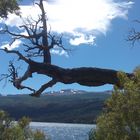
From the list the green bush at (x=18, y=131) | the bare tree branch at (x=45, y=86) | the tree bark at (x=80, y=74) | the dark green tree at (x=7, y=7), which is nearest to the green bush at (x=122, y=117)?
the tree bark at (x=80, y=74)

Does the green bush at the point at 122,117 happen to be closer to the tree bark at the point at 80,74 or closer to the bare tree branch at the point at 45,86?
the tree bark at the point at 80,74

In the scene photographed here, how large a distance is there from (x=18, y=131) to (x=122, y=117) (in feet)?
53.8

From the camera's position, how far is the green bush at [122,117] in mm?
12273

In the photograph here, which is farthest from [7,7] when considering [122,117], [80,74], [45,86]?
[122,117]

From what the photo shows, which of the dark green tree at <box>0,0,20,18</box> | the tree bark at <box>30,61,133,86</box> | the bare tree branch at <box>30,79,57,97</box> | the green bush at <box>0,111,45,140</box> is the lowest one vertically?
the green bush at <box>0,111,45,140</box>

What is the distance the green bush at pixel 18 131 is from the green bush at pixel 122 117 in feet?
23.7

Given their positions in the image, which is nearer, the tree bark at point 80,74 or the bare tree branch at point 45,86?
the tree bark at point 80,74

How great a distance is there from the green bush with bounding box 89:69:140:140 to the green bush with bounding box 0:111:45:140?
722 cm

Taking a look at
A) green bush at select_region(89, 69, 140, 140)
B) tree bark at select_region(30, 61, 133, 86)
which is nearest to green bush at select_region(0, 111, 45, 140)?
tree bark at select_region(30, 61, 133, 86)

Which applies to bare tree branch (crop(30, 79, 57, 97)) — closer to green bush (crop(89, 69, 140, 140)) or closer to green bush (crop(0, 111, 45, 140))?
green bush (crop(0, 111, 45, 140))

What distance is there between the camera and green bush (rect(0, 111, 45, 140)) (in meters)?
20.7

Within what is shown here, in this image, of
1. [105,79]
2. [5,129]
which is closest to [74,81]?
[105,79]

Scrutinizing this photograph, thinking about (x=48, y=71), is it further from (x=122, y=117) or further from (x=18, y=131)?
(x=18, y=131)

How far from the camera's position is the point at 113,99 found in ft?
41.6
